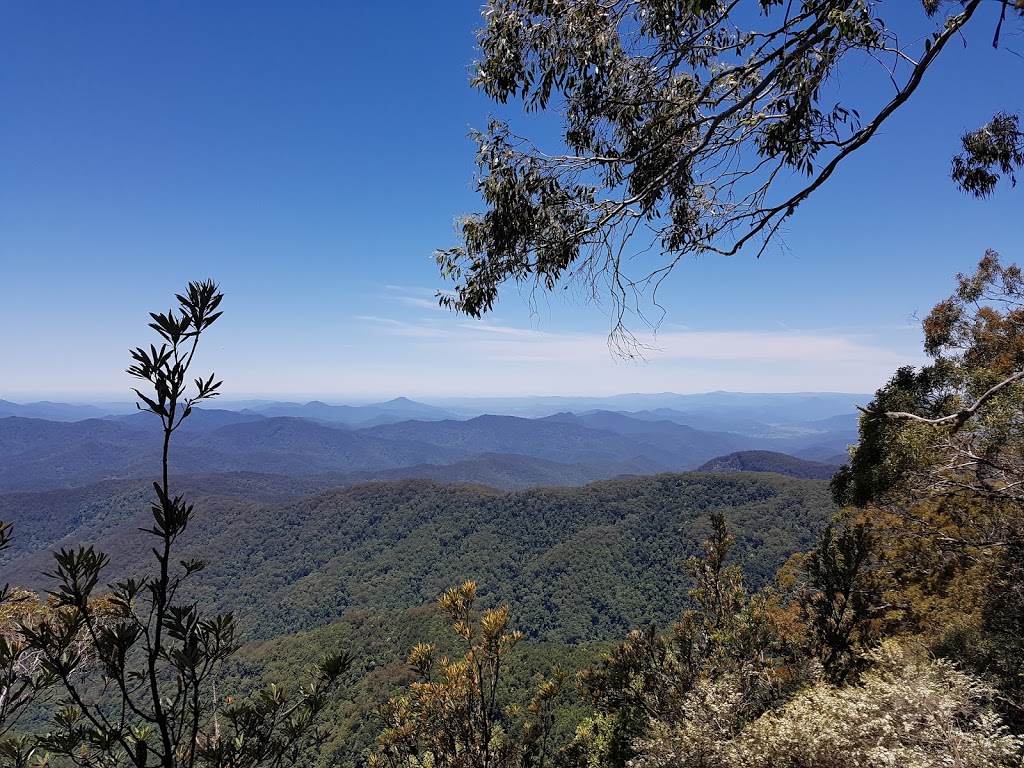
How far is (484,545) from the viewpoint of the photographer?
357ft

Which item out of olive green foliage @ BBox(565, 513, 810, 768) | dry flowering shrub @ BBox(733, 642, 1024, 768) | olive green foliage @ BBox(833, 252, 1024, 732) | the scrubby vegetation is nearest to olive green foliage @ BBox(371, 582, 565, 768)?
the scrubby vegetation

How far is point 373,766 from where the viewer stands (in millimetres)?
3678

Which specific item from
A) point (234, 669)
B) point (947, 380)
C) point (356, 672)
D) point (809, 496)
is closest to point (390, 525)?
point (234, 669)

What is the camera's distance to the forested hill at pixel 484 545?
76.6m

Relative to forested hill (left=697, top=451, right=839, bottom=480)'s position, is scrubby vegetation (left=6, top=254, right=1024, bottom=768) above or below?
above

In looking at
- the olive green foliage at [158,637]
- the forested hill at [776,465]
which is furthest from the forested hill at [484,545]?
the olive green foliage at [158,637]

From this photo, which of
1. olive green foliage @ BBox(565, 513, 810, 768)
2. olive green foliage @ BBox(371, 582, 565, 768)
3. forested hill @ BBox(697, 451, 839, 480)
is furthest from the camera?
forested hill @ BBox(697, 451, 839, 480)

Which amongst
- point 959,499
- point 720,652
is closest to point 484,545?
point 959,499

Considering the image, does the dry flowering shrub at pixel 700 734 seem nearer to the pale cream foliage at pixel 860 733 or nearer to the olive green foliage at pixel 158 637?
the pale cream foliage at pixel 860 733

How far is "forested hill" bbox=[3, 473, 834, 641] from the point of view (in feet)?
251

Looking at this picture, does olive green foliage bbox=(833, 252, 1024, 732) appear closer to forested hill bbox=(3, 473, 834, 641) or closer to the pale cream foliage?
the pale cream foliage

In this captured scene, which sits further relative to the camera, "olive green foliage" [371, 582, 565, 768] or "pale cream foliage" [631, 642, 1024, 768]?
"olive green foliage" [371, 582, 565, 768]

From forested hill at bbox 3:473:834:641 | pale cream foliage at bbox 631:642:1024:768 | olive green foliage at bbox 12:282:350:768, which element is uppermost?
olive green foliage at bbox 12:282:350:768

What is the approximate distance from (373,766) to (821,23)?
617 cm
